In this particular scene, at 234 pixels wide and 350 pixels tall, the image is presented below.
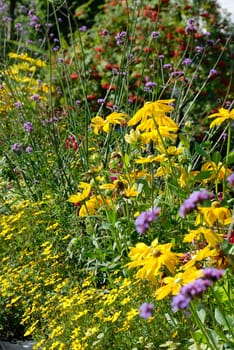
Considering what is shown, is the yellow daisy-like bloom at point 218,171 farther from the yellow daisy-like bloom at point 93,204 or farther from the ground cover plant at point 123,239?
the yellow daisy-like bloom at point 93,204

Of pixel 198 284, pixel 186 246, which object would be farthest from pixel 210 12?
pixel 198 284

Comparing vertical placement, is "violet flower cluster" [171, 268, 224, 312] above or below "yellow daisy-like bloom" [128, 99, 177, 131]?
above

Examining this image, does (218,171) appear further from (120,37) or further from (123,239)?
(120,37)

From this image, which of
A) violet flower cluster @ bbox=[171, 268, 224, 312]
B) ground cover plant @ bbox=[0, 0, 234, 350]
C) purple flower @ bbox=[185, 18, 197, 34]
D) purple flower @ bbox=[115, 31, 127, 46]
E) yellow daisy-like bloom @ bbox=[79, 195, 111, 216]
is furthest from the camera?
purple flower @ bbox=[115, 31, 127, 46]

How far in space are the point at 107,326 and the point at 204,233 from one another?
684 mm

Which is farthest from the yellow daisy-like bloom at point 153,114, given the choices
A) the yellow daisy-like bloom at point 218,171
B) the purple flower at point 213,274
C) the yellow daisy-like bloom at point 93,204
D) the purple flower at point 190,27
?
the purple flower at point 190,27

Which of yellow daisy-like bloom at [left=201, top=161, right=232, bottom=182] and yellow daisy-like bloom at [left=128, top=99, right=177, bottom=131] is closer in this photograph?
yellow daisy-like bloom at [left=128, top=99, right=177, bottom=131]

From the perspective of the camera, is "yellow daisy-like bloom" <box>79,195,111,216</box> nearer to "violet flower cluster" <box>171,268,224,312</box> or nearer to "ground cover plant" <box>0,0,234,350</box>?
"ground cover plant" <box>0,0,234,350</box>

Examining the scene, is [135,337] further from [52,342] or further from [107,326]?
[52,342]

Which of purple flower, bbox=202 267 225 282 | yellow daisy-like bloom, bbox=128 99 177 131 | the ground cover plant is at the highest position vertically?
purple flower, bbox=202 267 225 282

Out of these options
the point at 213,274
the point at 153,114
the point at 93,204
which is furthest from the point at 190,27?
the point at 213,274

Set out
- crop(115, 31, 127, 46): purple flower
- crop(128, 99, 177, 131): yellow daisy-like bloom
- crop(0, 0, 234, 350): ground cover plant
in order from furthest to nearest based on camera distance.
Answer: crop(115, 31, 127, 46): purple flower, crop(128, 99, 177, 131): yellow daisy-like bloom, crop(0, 0, 234, 350): ground cover plant

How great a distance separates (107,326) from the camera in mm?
2348

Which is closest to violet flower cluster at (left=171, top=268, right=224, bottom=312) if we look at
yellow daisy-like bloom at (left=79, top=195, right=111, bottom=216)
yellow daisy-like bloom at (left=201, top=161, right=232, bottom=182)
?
yellow daisy-like bloom at (left=201, top=161, right=232, bottom=182)
